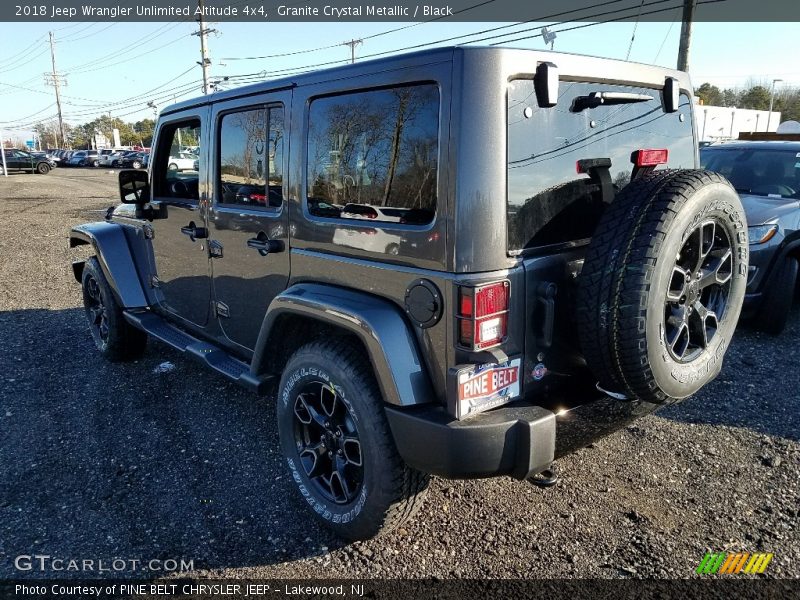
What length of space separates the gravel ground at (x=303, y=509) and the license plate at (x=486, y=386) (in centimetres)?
81

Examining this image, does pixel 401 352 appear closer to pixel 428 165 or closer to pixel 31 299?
pixel 428 165

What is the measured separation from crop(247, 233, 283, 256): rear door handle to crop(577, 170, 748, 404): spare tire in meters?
1.49

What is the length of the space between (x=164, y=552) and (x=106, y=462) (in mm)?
974

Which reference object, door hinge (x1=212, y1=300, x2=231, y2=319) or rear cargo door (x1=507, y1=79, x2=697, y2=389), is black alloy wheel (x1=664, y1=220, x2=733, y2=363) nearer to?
rear cargo door (x1=507, y1=79, x2=697, y2=389)

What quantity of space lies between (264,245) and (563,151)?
1519 millimetres

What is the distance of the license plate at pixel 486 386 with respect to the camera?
2059mm

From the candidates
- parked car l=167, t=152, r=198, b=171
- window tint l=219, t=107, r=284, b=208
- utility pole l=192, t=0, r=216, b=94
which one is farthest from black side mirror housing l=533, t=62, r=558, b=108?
utility pole l=192, t=0, r=216, b=94

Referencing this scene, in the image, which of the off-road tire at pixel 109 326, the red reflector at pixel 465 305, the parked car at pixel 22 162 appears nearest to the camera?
the red reflector at pixel 465 305

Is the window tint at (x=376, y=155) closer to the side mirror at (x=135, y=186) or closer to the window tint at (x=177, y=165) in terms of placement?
the window tint at (x=177, y=165)

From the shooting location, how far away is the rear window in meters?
2.12

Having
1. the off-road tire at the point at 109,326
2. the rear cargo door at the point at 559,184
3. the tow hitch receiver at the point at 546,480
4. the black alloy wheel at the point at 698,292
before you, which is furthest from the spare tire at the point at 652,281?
the off-road tire at the point at 109,326

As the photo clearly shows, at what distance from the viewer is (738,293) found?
2557 mm

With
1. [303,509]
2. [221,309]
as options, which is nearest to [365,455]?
[303,509]

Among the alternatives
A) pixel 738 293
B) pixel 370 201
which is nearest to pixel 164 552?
pixel 370 201
